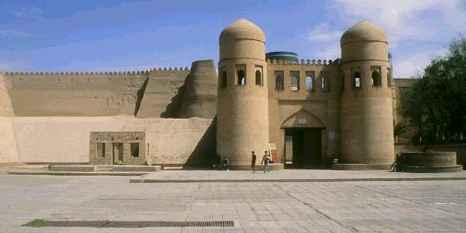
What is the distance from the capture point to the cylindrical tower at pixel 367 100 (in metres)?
28.5

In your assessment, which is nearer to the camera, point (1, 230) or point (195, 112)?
point (1, 230)

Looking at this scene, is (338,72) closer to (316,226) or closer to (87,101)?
(316,226)

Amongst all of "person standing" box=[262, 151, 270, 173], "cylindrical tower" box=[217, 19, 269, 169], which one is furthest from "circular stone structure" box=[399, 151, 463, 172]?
"cylindrical tower" box=[217, 19, 269, 169]

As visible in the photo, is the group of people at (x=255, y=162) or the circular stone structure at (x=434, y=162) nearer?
the circular stone structure at (x=434, y=162)

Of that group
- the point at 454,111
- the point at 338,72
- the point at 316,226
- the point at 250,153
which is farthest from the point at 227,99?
the point at 316,226

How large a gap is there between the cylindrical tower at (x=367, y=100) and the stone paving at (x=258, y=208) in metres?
13.3

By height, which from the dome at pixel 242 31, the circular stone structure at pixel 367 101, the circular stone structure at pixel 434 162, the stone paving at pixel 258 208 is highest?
the dome at pixel 242 31

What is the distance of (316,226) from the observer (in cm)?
823

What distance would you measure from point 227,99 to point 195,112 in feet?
68.6

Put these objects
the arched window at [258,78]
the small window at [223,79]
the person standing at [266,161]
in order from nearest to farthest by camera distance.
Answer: the person standing at [266,161], the small window at [223,79], the arched window at [258,78]

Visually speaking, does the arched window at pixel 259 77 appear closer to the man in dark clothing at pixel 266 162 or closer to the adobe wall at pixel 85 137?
the man in dark clothing at pixel 266 162

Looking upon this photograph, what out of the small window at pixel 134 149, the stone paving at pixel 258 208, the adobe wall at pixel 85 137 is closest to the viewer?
the stone paving at pixel 258 208

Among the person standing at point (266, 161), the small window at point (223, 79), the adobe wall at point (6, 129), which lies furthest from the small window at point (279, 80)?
the adobe wall at point (6, 129)

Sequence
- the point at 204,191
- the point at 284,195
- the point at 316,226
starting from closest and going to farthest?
the point at 316,226, the point at 284,195, the point at 204,191
